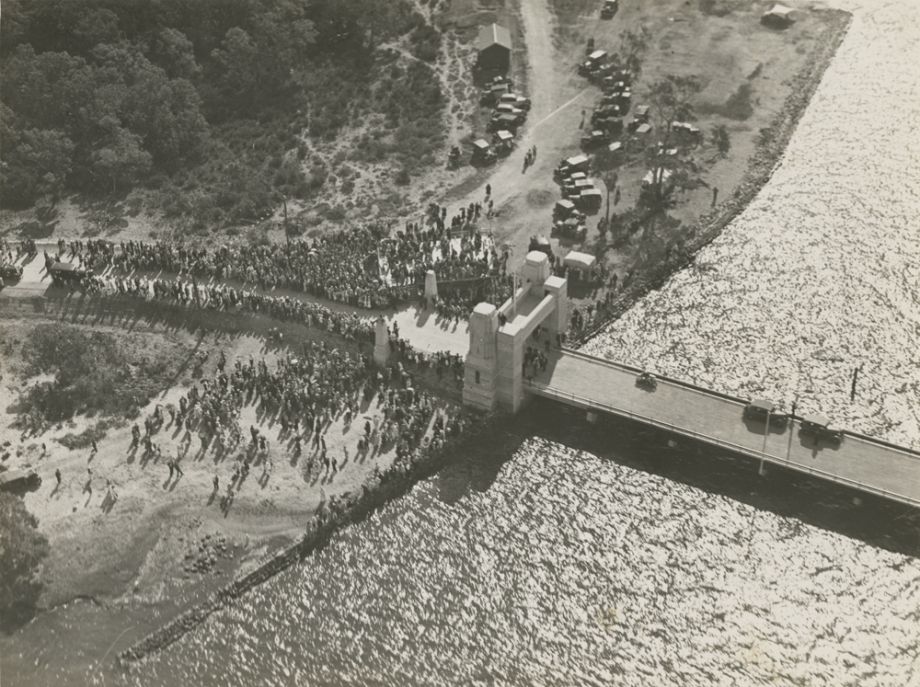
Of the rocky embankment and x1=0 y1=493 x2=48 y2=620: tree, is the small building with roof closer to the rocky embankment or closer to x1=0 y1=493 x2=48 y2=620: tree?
the rocky embankment

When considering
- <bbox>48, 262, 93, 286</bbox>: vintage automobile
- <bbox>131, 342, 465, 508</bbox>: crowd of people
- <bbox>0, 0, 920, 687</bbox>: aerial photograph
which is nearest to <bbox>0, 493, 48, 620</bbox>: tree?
<bbox>0, 0, 920, 687</bbox>: aerial photograph

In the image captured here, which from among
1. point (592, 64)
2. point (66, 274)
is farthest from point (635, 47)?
point (66, 274)

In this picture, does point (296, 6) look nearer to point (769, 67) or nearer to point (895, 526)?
point (769, 67)

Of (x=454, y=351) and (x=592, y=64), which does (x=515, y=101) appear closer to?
(x=592, y=64)

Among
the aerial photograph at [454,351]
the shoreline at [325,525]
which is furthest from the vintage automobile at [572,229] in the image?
the shoreline at [325,525]

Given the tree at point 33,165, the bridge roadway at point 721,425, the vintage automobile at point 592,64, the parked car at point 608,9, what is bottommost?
the bridge roadway at point 721,425

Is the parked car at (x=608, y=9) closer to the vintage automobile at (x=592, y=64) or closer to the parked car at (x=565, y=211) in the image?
the vintage automobile at (x=592, y=64)
